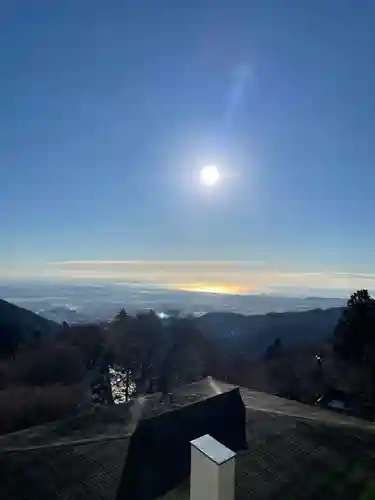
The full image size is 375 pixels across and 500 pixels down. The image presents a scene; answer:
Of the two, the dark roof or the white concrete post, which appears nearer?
the white concrete post

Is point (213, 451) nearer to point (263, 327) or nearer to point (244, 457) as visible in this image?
point (244, 457)

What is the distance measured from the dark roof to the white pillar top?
166 cm

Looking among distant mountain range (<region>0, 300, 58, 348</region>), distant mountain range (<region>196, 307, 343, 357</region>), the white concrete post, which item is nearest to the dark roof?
the white concrete post

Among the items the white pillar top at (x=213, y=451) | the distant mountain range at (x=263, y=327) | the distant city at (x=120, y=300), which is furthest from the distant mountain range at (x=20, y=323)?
the white pillar top at (x=213, y=451)

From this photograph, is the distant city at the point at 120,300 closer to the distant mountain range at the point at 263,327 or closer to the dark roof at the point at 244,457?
the distant mountain range at the point at 263,327

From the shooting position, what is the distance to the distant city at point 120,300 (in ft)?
120

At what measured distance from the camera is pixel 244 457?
6820 mm

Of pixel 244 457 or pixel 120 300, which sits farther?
pixel 120 300

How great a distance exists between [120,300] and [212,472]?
118ft

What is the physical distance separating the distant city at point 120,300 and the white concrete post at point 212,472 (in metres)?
27.3

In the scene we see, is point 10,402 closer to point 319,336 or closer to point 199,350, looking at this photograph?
point 199,350

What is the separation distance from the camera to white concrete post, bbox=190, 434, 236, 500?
14.3ft

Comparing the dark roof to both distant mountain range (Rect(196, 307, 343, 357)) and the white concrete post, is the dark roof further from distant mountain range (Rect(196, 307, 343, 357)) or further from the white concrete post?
distant mountain range (Rect(196, 307, 343, 357))

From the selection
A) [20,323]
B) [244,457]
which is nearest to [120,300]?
[20,323]
